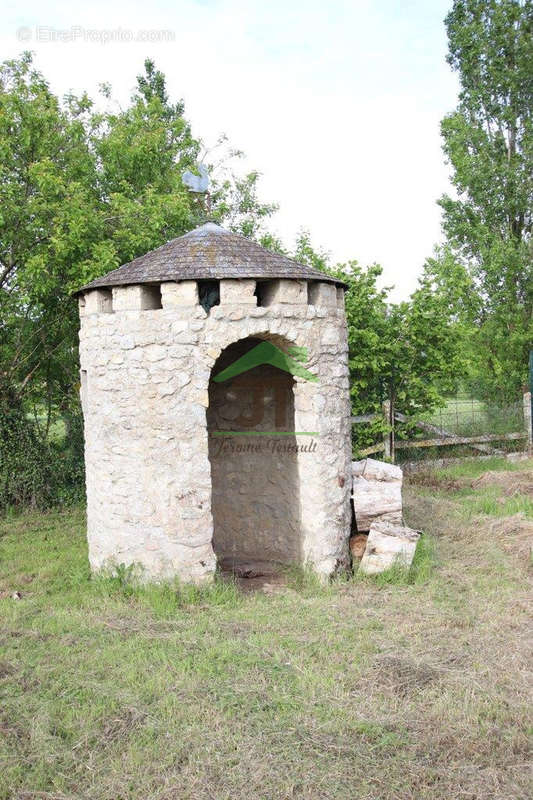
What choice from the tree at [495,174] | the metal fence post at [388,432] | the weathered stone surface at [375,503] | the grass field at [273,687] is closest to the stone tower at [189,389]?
the weathered stone surface at [375,503]

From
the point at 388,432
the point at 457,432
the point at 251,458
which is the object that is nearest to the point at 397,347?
the point at 388,432

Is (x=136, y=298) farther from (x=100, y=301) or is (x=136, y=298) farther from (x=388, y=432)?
(x=388, y=432)

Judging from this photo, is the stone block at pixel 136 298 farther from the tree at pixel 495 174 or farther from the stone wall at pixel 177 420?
the tree at pixel 495 174

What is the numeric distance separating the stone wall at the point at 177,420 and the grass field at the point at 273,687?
1.38ft

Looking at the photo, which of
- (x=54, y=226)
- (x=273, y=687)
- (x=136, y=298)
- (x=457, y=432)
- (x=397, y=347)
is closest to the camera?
(x=273, y=687)

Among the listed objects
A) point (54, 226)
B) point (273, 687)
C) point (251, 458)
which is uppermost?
point (54, 226)

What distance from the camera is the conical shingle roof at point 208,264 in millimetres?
5934

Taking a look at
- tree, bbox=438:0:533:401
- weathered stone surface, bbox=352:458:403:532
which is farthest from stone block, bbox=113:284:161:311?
tree, bbox=438:0:533:401

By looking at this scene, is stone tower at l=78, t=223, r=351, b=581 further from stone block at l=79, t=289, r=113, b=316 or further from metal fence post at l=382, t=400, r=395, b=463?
metal fence post at l=382, t=400, r=395, b=463

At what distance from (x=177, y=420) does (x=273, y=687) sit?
2485mm

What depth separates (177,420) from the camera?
595cm

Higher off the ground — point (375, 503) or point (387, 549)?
point (375, 503)

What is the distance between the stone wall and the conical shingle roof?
0.12 m

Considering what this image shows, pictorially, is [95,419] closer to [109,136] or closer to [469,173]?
[109,136]
